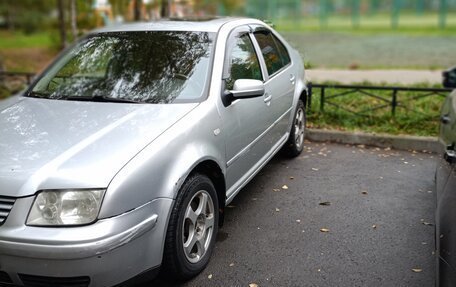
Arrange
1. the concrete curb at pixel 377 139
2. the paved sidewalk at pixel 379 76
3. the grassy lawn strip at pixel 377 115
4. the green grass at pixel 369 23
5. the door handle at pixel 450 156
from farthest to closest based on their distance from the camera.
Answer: the green grass at pixel 369 23 → the paved sidewalk at pixel 379 76 → the grassy lawn strip at pixel 377 115 → the concrete curb at pixel 377 139 → the door handle at pixel 450 156

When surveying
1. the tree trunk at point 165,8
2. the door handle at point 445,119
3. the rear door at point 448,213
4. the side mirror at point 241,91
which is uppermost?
the tree trunk at point 165,8

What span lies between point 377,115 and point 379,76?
510 cm

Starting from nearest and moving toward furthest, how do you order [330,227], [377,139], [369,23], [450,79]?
1. [330,227]
2. [377,139]
3. [450,79]
4. [369,23]

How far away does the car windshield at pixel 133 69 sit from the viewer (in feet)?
11.1

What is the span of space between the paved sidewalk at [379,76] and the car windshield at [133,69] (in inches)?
276

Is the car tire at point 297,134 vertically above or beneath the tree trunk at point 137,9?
beneath

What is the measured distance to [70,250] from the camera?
7.45 feet

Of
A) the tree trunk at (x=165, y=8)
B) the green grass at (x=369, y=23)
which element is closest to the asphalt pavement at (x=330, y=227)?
the tree trunk at (x=165, y=8)

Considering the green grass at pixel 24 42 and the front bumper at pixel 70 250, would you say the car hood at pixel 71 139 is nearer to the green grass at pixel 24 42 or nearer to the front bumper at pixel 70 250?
the front bumper at pixel 70 250

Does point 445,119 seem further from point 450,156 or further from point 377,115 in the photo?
point 377,115

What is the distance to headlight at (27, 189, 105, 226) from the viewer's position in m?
2.35

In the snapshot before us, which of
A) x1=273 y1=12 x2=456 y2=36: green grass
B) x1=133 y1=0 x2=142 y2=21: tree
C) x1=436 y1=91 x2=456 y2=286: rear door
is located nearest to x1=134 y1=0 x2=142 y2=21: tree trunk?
x1=133 y1=0 x2=142 y2=21: tree

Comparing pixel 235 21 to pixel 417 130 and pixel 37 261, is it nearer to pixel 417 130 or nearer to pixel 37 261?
pixel 37 261

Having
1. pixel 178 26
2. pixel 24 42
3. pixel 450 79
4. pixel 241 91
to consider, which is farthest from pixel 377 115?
pixel 24 42
